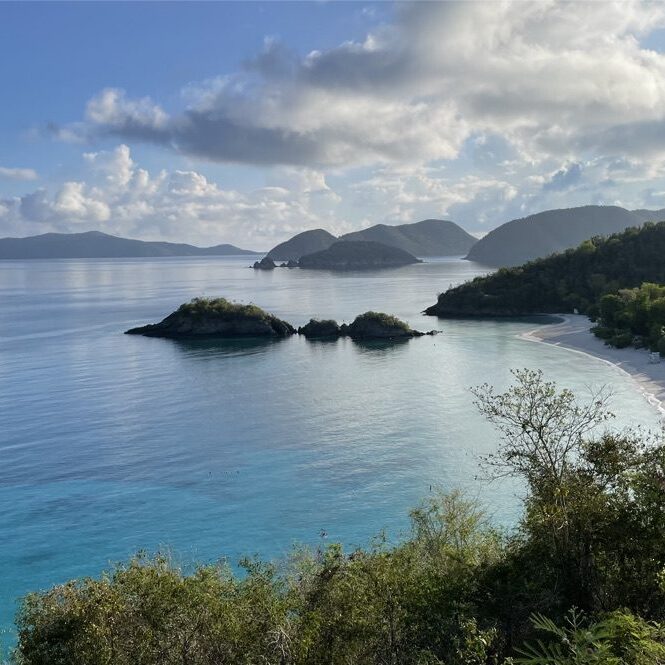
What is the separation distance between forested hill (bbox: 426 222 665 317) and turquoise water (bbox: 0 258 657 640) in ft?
178

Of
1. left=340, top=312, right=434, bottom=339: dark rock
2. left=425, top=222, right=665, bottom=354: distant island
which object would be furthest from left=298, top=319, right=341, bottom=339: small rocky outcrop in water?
left=425, top=222, right=665, bottom=354: distant island

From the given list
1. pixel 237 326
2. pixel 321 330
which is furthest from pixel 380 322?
pixel 237 326

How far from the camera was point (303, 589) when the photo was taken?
952 inches

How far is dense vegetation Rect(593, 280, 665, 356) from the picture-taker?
108500 millimetres

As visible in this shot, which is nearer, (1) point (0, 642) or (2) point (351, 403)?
(1) point (0, 642)

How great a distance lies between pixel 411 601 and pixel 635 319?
374 feet

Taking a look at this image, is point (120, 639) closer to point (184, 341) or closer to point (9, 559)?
point (9, 559)

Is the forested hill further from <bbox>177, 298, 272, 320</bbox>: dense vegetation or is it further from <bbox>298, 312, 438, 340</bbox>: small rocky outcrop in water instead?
<bbox>177, 298, 272, 320</bbox>: dense vegetation

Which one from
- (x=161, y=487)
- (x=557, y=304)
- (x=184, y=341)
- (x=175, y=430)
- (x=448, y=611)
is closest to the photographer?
(x=448, y=611)

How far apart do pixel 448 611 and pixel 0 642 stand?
27.1 metres

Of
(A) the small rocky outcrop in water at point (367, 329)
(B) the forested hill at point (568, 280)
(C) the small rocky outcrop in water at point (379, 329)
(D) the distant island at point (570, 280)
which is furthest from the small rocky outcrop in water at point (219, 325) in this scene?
(B) the forested hill at point (568, 280)

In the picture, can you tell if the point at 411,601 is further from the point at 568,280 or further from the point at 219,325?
the point at 568,280

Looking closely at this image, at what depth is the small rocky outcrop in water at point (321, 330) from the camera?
14362 cm

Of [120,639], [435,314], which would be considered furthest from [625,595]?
[435,314]
